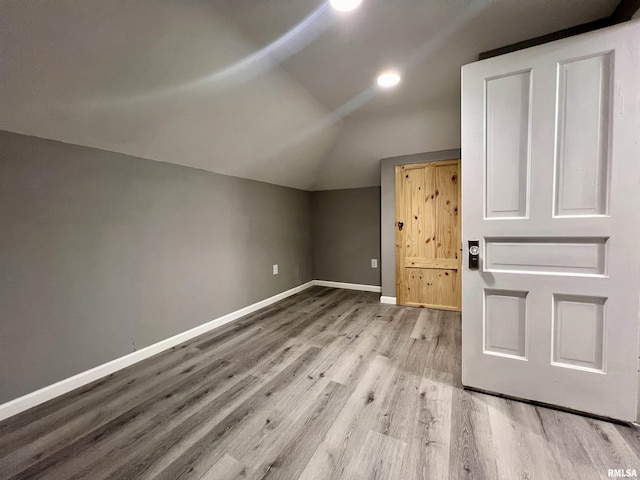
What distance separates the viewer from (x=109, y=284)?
6.58 ft

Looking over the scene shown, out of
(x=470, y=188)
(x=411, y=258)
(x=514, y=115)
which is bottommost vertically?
(x=411, y=258)

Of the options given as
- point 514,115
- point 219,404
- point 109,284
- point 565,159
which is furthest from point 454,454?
point 109,284

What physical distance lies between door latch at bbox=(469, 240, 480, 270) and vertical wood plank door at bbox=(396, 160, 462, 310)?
1669 millimetres

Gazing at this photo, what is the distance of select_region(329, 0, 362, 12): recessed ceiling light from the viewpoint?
1342 millimetres

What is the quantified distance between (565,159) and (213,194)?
292 cm

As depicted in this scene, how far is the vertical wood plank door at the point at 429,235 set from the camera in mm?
3182

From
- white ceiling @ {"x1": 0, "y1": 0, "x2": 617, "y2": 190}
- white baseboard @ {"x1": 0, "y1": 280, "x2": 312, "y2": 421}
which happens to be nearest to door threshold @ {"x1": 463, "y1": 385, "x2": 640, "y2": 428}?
white ceiling @ {"x1": 0, "y1": 0, "x2": 617, "y2": 190}

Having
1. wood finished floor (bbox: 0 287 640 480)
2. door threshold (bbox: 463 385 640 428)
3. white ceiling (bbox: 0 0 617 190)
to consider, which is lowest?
wood finished floor (bbox: 0 287 640 480)

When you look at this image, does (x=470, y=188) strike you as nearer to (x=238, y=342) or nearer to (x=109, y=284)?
(x=238, y=342)

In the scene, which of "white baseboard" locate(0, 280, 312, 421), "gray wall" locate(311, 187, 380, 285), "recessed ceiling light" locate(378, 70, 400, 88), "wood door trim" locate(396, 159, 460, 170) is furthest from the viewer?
"gray wall" locate(311, 187, 380, 285)

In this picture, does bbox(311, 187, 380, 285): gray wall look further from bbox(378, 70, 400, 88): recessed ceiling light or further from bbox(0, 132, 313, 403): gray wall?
bbox(378, 70, 400, 88): recessed ceiling light

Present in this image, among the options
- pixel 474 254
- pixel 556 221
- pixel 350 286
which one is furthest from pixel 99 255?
pixel 350 286

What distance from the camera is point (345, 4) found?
136 cm

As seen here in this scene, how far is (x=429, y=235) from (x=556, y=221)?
188 centimetres
